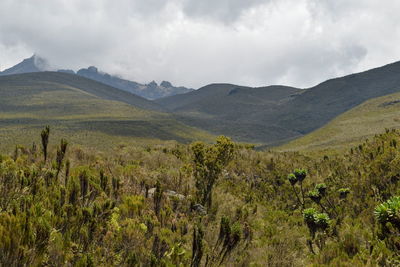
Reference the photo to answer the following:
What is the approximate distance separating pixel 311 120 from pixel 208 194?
20071 cm

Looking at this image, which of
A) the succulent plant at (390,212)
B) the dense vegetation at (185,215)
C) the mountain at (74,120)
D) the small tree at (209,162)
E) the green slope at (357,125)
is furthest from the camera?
the mountain at (74,120)

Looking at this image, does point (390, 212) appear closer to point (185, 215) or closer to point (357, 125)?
point (185, 215)

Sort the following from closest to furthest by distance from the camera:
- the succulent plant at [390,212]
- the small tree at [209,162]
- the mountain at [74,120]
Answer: the succulent plant at [390,212] < the small tree at [209,162] < the mountain at [74,120]

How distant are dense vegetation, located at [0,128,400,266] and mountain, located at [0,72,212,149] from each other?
1966 inches

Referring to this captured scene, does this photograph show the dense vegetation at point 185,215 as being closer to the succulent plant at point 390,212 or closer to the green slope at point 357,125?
the succulent plant at point 390,212

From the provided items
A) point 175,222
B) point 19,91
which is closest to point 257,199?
point 175,222

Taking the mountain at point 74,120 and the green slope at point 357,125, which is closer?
the green slope at point 357,125

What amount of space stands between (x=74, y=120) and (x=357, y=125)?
97.8 metres

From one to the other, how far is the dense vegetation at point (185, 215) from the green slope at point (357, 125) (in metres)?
46.3

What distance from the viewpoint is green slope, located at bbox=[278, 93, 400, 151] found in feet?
211

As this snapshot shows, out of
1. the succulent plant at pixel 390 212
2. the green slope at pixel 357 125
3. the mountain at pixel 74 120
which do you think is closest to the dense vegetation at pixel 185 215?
the succulent plant at pixel 390 212

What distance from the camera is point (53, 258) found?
4684 millimetres

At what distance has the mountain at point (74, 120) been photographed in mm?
75625

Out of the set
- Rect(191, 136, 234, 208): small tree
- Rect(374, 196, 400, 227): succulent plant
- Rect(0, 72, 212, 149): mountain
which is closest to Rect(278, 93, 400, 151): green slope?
Rect(0, 72, 212, 149): mountain
